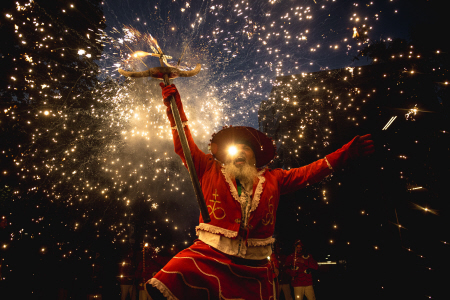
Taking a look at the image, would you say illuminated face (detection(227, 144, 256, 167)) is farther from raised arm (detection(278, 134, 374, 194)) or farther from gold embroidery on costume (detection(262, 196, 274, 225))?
→ gold embroidery on costume (detection(262, 196, 274, 225))

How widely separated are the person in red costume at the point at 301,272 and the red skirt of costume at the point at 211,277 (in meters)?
5.50

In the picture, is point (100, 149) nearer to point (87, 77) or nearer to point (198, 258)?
point (87, 77)

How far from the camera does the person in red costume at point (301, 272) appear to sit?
622cm

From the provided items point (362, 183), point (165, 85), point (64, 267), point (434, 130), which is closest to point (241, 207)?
point (165, 85)

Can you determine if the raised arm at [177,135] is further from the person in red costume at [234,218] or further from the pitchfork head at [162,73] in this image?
the pitchfork head at [162,73]

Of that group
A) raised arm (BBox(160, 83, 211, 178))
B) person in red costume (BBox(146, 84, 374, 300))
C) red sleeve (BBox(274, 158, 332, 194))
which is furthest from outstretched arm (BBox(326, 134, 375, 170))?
raised arm (BBox(160, 83, 211, 178))

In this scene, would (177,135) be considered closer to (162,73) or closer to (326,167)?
(162,73)

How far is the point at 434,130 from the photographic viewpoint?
3580 millimetres

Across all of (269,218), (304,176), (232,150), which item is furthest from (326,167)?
(232,150)

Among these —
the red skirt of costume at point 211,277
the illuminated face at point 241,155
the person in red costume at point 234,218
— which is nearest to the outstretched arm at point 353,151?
the person in red costume at point 234,218

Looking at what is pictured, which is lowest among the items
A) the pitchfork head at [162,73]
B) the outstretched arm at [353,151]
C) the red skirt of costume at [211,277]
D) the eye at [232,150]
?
the red skirt of costume at [211,277]

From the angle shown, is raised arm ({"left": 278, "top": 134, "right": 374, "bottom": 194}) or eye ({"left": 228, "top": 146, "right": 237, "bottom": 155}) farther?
eye ({"left": 228, "top": 146, "right": 237, "bottom": 155})

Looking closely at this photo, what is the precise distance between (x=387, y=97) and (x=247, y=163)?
467 cm

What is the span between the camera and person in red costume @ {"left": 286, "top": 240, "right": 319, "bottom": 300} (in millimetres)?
6223
